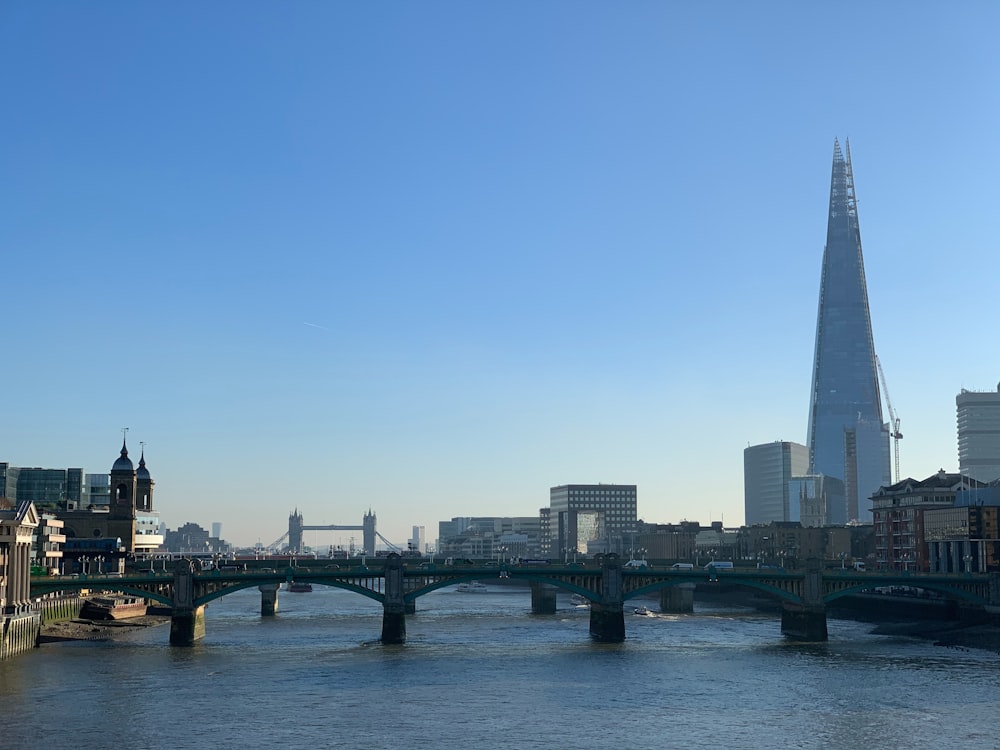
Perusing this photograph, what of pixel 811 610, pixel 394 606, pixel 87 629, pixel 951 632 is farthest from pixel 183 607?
pixel 951 632

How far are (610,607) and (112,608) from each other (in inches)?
2997

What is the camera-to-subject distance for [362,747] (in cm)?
7988

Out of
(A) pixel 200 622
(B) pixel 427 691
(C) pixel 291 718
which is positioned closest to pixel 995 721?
(B) pixel 427 691

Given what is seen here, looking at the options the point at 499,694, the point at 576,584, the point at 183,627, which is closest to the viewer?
the point at 499,694

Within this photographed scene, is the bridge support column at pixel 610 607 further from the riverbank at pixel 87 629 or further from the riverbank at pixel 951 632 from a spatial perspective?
the riverbank at pixel 87 629

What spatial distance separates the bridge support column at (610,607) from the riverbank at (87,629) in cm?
6187

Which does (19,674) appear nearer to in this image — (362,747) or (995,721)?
(362,747)

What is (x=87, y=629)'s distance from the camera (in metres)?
155

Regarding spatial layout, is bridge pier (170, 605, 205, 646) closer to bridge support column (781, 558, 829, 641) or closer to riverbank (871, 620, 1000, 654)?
bridge support column (781, 558, 829, 641)

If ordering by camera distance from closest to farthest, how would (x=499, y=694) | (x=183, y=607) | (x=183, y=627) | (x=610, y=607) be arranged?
(x=499, y=694), (x=183, y=627), (x=183, y=607), (x=610, y=607)

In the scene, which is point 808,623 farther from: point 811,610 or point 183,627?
point 183,627

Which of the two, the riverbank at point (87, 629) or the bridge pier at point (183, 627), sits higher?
the bridge pier at point (183, 627)

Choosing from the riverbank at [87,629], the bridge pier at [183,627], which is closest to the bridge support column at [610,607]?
the bridge pier at [183,627]

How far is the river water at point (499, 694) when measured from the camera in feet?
274
